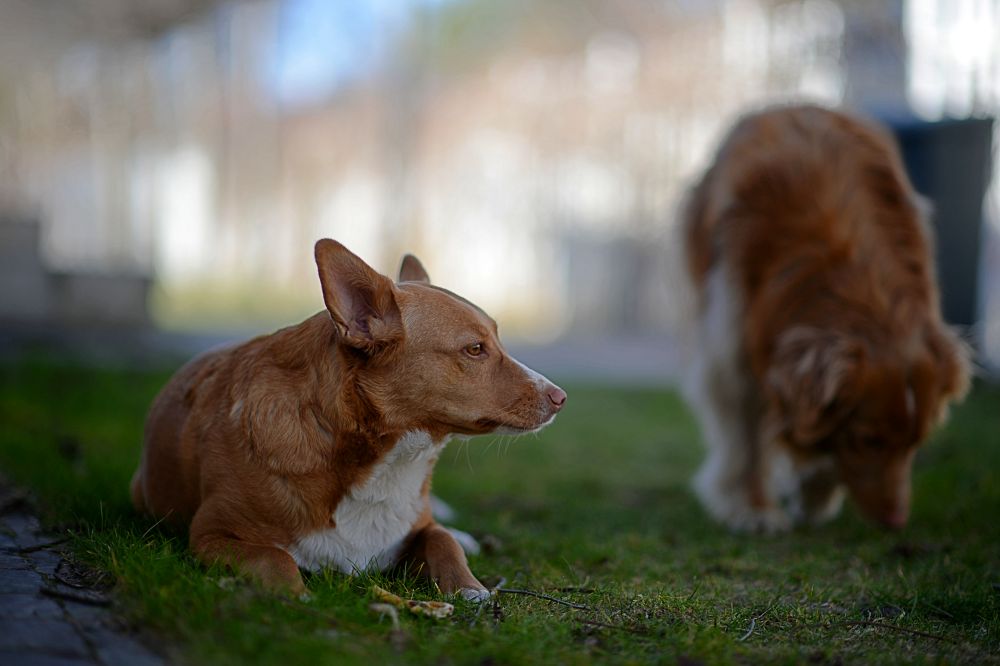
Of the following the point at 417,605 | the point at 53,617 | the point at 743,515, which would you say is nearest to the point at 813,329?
the point at 743,515

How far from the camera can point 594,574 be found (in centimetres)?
364

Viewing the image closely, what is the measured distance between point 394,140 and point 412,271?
1328 centimetres

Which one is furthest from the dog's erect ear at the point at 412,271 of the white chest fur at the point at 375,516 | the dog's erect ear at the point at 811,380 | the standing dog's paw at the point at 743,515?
the standing dog's paw at the point at 743,515

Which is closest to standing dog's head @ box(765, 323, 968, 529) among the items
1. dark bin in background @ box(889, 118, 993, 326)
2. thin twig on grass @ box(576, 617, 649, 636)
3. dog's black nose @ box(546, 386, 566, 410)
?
dog's black nose @ box(546, 386, 566, 410)

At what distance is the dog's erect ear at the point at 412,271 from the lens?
3.69 m

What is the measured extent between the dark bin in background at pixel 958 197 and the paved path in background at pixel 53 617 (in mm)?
8171

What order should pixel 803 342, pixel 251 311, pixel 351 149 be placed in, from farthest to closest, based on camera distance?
pixel 351 149
pixel 251 311
pixel 803 342

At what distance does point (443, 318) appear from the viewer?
3.11 m

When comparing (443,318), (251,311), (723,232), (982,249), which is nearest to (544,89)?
(251,311)

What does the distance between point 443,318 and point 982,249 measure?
7.68 meters

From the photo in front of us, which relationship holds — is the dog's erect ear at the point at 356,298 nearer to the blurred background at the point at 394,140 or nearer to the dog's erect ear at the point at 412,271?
the dog's erect ear at the point at 412,271

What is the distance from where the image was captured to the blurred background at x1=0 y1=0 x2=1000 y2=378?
12453mm

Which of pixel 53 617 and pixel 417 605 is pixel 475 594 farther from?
pixel 53 617

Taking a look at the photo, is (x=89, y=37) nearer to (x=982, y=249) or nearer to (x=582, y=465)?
(x=582, y=465)
